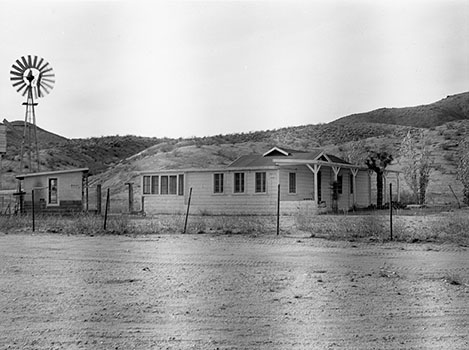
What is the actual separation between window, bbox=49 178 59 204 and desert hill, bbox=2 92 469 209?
6630mm

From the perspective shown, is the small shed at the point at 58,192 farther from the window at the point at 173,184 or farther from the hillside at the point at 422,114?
the hillside at the point at 422,114

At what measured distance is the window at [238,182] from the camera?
29.3 metres

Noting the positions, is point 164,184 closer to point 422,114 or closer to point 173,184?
point 173,184

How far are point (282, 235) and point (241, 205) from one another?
1301cm

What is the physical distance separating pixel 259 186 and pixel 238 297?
20.8 m

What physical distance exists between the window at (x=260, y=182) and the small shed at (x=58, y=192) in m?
7.19

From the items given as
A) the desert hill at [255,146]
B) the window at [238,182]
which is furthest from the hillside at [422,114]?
the window at [238,182]

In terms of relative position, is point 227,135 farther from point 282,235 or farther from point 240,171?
point 282,235

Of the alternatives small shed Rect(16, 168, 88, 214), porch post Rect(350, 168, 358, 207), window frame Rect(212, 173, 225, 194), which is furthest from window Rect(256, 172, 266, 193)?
small shed Rect(16, 168, 88, 214)

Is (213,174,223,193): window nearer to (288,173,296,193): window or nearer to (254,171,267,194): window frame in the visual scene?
(254,171,267,194): window frame

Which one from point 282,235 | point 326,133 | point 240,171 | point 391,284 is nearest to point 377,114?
point 326,133

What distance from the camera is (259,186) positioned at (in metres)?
29.0

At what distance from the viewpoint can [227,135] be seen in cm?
7781

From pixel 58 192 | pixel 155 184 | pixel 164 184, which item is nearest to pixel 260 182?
pixel 164 184
